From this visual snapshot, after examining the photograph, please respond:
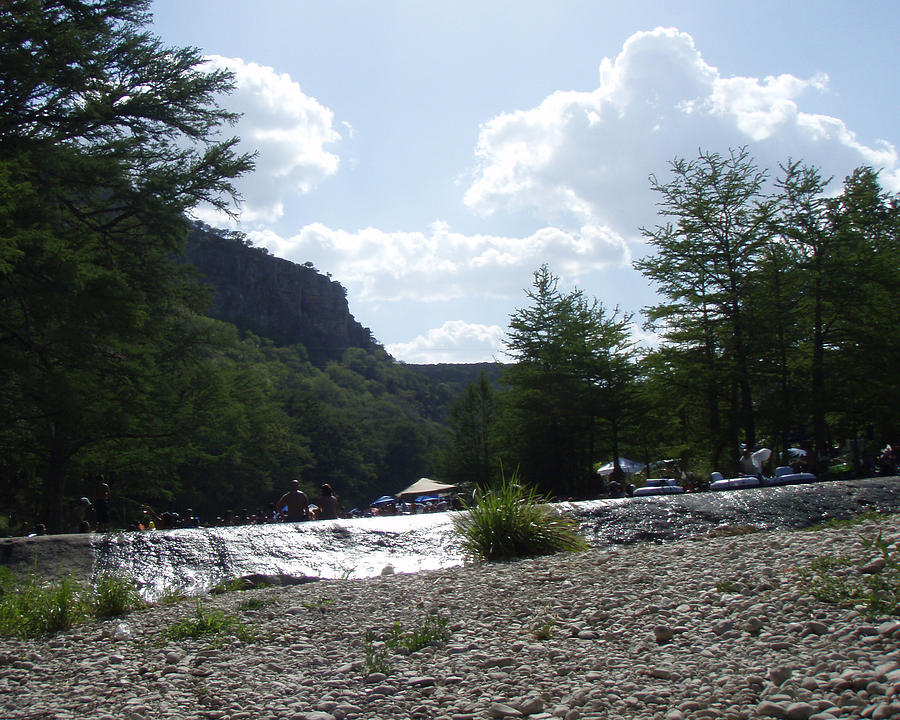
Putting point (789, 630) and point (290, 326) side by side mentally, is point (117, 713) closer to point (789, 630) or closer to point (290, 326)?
point (789, 630)

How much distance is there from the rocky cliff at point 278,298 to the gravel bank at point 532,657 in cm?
12939

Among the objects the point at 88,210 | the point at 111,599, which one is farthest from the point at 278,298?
the point at 111,599

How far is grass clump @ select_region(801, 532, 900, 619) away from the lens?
3.99 metres

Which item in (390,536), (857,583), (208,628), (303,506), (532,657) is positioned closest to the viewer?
A: (532,657)

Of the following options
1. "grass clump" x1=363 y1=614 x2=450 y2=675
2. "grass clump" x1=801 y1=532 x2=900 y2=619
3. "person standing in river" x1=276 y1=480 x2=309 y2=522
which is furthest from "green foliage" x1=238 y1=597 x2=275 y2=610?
"person standing in river" x1=276 y1=480 x2=309 y2=522

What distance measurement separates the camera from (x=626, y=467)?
105 feet

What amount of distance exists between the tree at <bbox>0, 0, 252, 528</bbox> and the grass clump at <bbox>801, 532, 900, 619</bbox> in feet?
43.8

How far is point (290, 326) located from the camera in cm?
14875

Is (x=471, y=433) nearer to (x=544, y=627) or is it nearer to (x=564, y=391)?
(x=564, y=391)

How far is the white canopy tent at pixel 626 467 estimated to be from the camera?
101 feet

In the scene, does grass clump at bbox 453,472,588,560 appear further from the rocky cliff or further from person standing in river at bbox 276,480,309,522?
the rocky cliff

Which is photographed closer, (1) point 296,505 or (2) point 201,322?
(1) point 296,505

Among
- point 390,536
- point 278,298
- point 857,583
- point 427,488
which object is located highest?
point 278,298

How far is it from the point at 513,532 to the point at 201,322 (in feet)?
78.6
